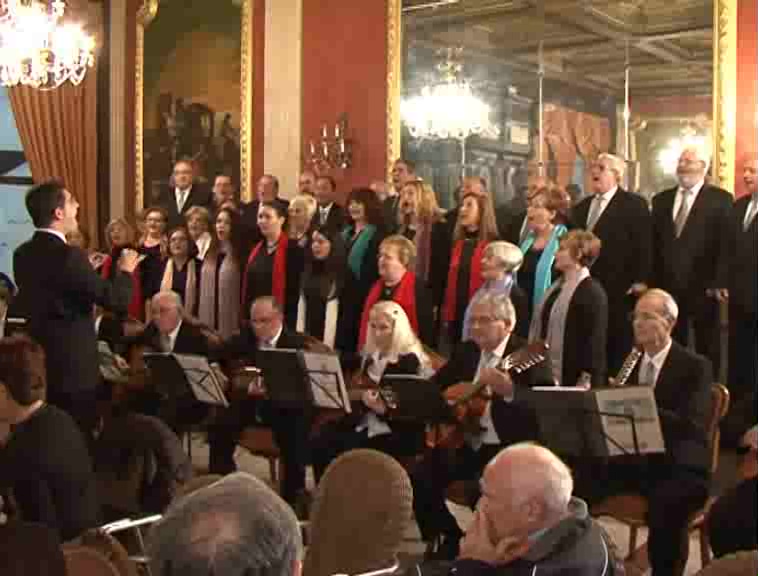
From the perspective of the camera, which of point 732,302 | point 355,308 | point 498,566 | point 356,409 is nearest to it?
point 498,566

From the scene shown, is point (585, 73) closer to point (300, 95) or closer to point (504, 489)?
point (300, 95)

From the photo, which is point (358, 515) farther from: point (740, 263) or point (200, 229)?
point (200, 229)

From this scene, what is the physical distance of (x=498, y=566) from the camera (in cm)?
245

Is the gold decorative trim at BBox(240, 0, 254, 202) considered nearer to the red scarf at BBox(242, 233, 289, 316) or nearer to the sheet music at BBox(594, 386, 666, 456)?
the red scarf at BBox(242, 233, 289, 316)

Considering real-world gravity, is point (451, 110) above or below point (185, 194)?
above

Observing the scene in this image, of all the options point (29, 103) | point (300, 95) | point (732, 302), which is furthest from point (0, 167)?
point (732, 302)

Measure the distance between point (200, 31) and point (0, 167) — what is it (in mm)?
2575

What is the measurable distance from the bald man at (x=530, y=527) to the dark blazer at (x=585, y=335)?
2.90 metres

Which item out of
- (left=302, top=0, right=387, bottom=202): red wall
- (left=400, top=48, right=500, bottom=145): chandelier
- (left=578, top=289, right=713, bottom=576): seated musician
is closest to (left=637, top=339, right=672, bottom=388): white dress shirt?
(left=578, top=289, right=713, bottom=576): seated musician

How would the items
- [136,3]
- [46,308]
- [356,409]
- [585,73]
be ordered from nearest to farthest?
[46,308]
[356,409]
[585,73]
[136,3]

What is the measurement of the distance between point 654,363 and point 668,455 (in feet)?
1.43

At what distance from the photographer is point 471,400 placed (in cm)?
478

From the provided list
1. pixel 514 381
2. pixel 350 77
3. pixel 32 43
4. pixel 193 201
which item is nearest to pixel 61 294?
pixel 514 381

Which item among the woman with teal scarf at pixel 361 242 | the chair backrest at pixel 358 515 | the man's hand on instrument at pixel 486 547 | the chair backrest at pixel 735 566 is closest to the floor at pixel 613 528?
the chair backrest at pixel 358 515
